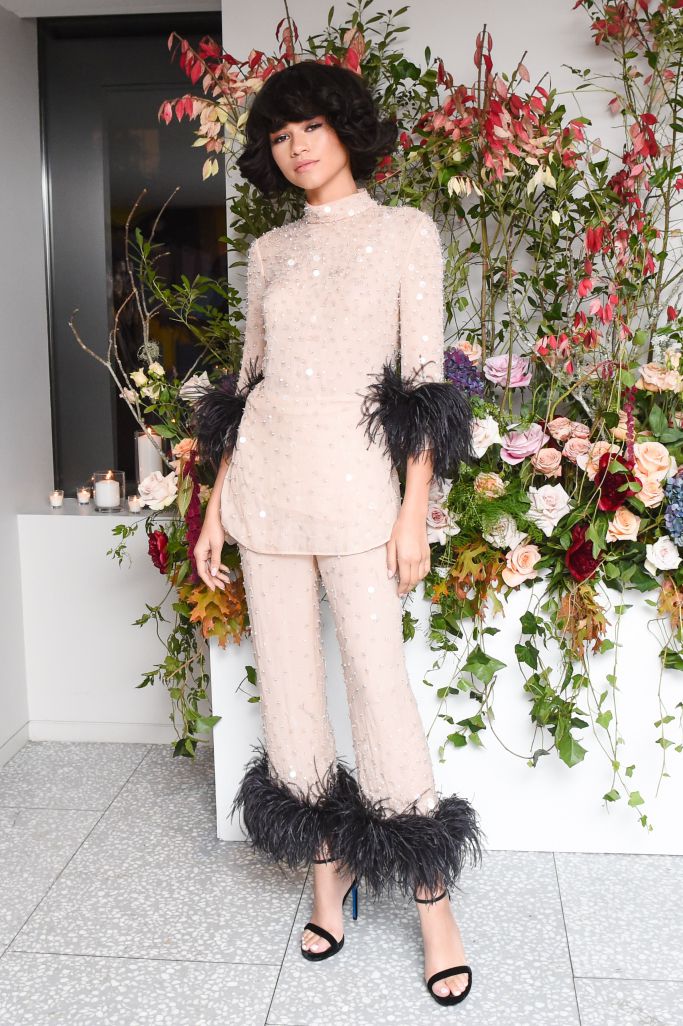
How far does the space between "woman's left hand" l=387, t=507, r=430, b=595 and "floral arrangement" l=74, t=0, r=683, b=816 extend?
0.19 meters

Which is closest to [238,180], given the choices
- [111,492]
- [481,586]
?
[111,492]

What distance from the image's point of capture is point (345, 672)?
5.82 feet

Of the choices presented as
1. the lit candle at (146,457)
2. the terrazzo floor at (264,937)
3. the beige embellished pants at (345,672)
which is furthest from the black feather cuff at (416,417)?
the lit candle at (146,457)

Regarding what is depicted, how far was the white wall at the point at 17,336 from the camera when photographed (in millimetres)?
2691

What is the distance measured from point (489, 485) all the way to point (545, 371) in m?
0.40

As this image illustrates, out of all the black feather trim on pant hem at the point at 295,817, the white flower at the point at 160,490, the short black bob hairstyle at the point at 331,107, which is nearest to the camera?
the short black bob hairstyle at the point at 331,107

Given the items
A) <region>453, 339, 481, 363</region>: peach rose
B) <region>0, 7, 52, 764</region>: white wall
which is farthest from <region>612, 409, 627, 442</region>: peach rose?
<region>0, 7, 52, 764</region>: white wall

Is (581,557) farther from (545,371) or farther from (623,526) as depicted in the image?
(545,371)

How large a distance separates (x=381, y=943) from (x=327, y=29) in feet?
6.55

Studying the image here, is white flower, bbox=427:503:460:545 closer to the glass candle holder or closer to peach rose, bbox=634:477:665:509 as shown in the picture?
peach rose, bbox=634:477:665:509

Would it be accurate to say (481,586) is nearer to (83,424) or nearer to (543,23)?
(543,23)

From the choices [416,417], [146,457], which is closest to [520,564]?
[416,417]

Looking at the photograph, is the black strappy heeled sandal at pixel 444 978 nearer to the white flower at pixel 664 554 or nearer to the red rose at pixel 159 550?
the white flower at pixel 664 554

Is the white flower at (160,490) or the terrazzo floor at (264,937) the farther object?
the white flower at (160,490)
